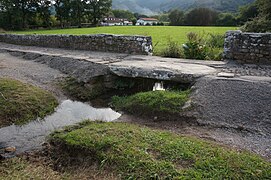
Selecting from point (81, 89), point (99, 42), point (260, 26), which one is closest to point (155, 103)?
point (81, 89)

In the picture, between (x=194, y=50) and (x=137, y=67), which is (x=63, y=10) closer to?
(x=194, y=50)

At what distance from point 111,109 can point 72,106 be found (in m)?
1.18

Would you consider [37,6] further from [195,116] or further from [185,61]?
[195,116]

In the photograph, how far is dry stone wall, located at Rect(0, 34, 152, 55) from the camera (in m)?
10.5

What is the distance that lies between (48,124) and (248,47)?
7128 millimetres

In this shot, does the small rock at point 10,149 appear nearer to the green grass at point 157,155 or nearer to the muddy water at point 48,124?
the muddy water at point 48,124

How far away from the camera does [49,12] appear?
44.1 metres

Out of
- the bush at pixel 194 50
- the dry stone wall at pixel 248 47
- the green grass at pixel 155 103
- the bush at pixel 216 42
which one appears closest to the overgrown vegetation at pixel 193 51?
the bush at pixel 194 50

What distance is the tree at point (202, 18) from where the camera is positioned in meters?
50.0

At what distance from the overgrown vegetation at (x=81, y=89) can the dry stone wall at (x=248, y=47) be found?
→ 16.7 feet

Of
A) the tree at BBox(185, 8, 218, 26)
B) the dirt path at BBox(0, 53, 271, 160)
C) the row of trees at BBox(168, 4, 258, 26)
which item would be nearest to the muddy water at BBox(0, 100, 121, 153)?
the dirt path at BBox(0, 53, 271, 160)

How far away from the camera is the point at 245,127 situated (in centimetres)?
482

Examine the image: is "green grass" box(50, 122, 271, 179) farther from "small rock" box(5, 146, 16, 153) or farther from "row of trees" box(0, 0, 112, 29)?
"row of trees" box(0, 0, 112, 29)

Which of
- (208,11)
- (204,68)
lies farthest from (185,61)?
(208,11)
